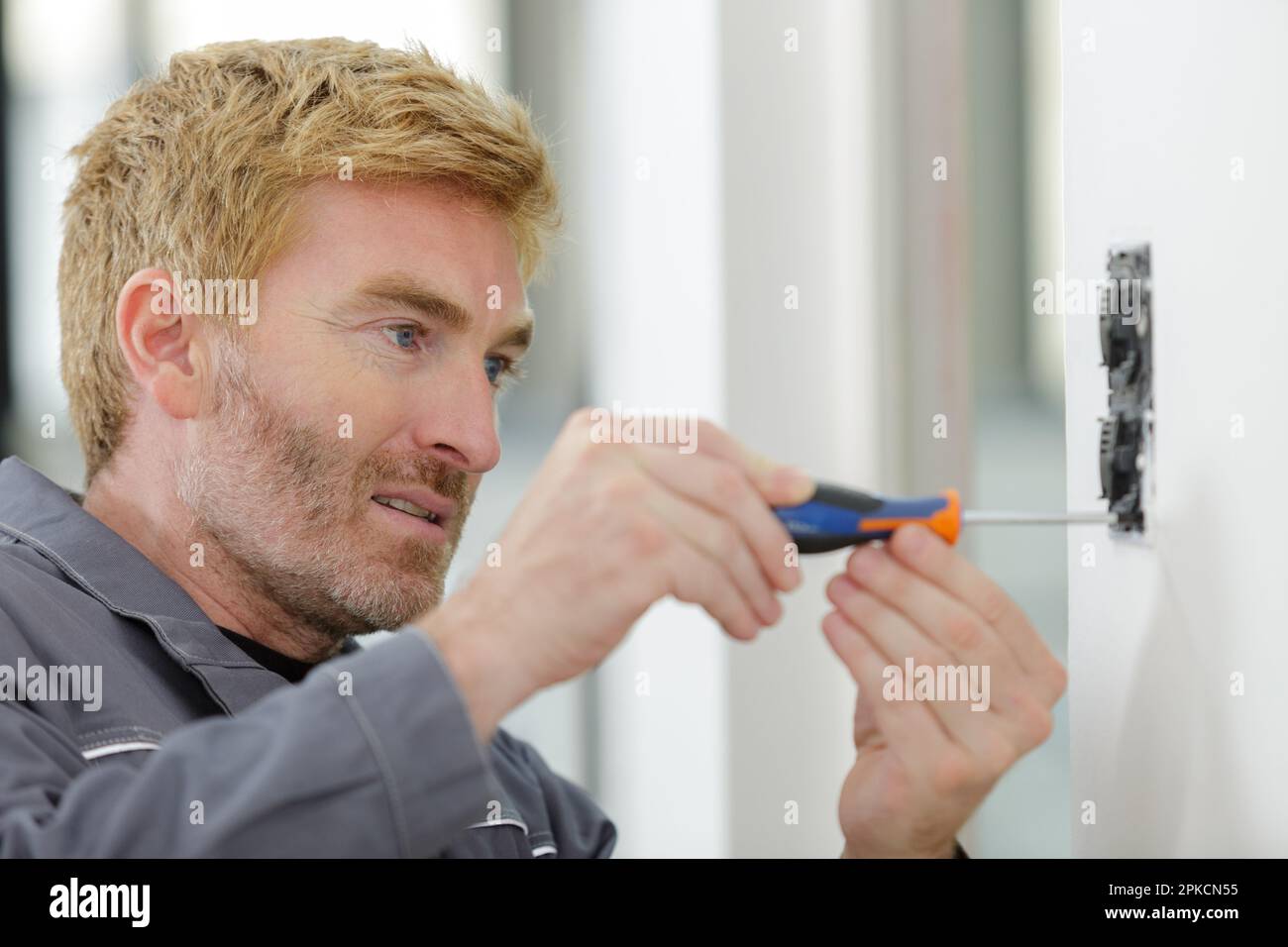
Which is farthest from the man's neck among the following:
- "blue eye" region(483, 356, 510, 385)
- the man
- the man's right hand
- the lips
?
the man's right hand

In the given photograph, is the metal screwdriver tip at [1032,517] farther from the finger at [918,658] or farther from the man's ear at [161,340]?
the man's ear at [161,340]

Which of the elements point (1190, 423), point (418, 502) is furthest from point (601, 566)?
point (418, 502)

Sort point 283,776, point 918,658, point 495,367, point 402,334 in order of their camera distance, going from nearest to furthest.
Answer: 1. point 283,776
2. point 918,658
3. point 402,334
4. point 495,367

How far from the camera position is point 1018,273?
1221 millimetres

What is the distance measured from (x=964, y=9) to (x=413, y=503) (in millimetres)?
765

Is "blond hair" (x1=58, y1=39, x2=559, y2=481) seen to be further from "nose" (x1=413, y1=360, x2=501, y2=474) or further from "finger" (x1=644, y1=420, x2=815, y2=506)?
"finger" (x1=644, y1=420, x2=815, y2=506)

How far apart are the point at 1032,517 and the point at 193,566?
23.0 inches

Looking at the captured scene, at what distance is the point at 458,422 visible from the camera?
85 cm

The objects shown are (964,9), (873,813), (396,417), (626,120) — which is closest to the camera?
(873,813)

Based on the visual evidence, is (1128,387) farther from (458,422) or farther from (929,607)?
(458,422)

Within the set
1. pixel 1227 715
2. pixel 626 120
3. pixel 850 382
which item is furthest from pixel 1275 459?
pixel 626 120

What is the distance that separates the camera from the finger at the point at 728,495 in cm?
50

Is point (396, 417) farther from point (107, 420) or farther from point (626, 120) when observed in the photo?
point (626, 120)

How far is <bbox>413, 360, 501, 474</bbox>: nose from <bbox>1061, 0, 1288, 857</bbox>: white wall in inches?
15.5
